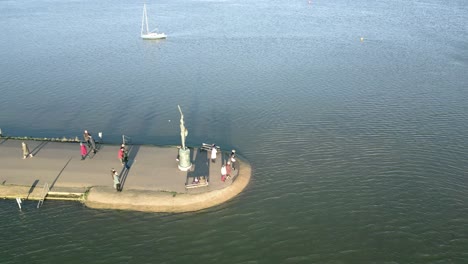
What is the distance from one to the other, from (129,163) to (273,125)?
15.5 metres

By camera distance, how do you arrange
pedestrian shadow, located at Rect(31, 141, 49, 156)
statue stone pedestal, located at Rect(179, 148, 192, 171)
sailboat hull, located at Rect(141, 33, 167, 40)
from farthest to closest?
sailboat hull, located at Rect(141, 33, 167, 40) → pedestrian shadow, located at Rect(31, 141, 49, 156) → statue stone pedestal, located at Rect(179, 148, 192, 171)

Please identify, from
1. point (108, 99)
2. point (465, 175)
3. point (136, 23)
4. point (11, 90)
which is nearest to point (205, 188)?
point (465, 175)

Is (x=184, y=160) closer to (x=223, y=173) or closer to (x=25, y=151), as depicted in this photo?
(x=223, y=173)

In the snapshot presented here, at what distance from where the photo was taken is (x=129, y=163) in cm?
2764

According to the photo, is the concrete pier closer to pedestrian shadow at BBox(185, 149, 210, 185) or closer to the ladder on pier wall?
pedestrian shadow at BBox(185, 149, 210, 185)

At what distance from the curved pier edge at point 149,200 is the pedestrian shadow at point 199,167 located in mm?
1528

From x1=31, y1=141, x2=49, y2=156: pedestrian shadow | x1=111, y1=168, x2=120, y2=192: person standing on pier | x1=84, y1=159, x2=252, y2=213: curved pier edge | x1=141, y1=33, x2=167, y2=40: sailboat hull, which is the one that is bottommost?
x1=84, y1=159, x2=252, y2=213: curved pier edge

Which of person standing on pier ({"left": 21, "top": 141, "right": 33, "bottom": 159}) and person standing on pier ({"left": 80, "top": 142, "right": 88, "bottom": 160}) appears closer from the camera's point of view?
person standing on pier ({"left": 21, "top": 141, "right": 33, "bottom": 159})

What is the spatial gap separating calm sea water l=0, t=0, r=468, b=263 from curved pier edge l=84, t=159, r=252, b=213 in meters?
0.54

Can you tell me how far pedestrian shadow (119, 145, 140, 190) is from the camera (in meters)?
25.7

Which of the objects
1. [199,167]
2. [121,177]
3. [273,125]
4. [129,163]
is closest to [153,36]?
[273,125]

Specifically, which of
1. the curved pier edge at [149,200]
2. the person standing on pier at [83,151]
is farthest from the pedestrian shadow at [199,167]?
the person standing on pier at [83,151]

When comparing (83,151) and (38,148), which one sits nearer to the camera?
(83,151)

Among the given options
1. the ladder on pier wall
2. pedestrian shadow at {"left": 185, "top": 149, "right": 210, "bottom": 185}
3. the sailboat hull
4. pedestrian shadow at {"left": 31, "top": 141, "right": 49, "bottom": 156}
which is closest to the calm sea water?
the ladder on pier wall
